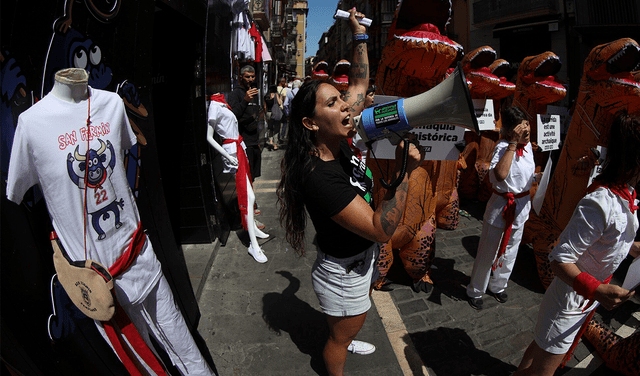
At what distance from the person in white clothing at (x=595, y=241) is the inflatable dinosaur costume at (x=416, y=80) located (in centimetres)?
130

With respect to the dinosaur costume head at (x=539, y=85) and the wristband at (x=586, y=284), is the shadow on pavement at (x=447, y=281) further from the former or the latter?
the dinosaur costume head at (x=539, y=85)

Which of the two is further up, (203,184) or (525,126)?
(525,126)

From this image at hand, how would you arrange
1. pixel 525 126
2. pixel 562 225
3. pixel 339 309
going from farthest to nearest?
pixel 562 225 < pixel 525 126 < pixel 339 309

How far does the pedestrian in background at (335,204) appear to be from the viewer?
1.71 m

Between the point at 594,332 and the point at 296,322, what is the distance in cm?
240

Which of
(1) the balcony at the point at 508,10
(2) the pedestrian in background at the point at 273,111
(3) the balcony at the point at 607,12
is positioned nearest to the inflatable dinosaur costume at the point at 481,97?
(2) the pedestrian in background at the point at 273,111

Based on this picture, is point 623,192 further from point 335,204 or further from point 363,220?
point 335,204

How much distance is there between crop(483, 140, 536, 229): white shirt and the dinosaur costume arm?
148 centimetres

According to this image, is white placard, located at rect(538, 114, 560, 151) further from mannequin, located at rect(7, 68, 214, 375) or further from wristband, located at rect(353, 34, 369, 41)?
mannequin, located at rect(7, 68, 214, 375)

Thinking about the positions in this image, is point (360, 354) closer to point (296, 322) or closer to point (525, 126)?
point (296, 322)

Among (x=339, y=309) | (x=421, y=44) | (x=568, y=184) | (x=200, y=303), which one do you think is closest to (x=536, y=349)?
(x=339, y=309)

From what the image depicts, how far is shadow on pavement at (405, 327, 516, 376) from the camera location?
2531 mm

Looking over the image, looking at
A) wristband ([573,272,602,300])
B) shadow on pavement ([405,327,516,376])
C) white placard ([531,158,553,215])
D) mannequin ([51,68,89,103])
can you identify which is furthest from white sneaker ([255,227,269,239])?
wristband ([573,272,602,300])

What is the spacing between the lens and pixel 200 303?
3301mm
